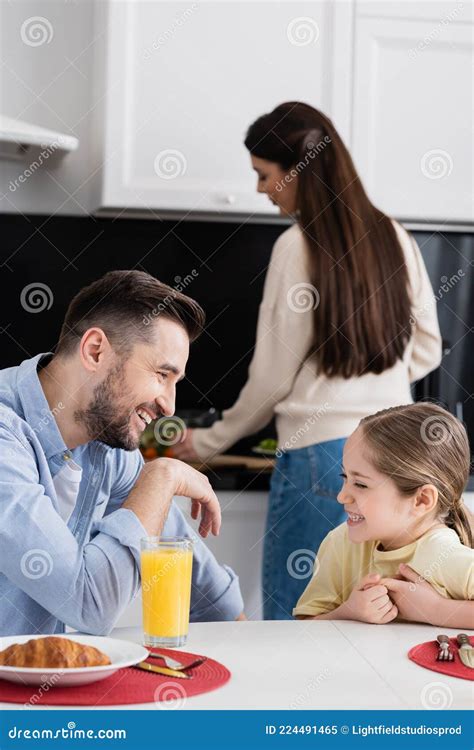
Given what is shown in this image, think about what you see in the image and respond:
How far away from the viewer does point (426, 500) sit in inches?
55.6

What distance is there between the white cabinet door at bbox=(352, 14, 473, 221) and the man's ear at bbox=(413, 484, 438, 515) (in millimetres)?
1437

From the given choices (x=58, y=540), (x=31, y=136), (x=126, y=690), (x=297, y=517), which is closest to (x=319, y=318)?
(x=297, y=517)

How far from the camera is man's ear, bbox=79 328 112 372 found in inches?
55.5

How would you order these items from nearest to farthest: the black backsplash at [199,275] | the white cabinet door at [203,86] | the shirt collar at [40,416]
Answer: the shirt collar at [40,416]
the white cabinet door at [203,86]
the black backsplash at [199,275]

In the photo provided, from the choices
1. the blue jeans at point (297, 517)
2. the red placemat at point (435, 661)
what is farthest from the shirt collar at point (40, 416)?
the blue jeans at point (297, 517)

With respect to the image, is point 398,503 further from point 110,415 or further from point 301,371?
point 301,371

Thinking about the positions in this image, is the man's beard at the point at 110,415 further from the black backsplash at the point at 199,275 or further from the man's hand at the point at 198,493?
the black backsplash at the point at 199,275

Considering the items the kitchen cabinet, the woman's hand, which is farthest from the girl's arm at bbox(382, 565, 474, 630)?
the kitchen cabinet

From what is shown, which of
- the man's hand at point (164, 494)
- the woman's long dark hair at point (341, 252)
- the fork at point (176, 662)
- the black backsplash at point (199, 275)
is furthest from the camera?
the black backsplash at point (199, 275)

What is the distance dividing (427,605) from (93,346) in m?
0.55

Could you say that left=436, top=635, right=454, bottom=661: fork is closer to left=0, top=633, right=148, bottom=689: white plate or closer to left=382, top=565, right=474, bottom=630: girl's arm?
left=382, top=565, right=474, bottom=630: girl's arm

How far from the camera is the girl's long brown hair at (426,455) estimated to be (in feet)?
4.67

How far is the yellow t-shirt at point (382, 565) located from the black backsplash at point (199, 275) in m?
1.40
